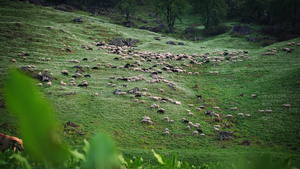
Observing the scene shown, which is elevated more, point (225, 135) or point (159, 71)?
point (159, 71)

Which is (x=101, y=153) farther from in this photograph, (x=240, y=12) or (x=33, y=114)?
(x=240, y=12)

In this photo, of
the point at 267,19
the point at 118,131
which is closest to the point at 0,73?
the point at 118,131

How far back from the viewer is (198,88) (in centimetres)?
1356

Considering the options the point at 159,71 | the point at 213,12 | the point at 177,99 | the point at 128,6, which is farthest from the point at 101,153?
the point at 128,6

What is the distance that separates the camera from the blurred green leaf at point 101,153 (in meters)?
0.47

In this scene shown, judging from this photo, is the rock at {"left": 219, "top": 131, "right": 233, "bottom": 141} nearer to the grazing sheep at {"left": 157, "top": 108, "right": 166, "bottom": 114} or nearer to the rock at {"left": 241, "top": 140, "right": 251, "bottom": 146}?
the rock at {"left": 241, "top": 140, "right": 251, "bottom": 146}

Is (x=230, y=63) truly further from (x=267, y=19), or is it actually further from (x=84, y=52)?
(x=267, y=19)

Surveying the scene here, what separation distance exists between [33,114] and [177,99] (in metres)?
11.3

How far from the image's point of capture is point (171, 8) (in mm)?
43719

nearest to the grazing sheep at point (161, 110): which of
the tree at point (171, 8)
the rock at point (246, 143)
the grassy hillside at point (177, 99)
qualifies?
the grassy hillside at point (177, 99)

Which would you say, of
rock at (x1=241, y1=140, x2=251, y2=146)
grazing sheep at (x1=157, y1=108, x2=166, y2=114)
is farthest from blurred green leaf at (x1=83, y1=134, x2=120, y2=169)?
grazing sheep at (x1=157, y1=108, x2=166, y2=114)

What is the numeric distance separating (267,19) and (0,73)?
165ft

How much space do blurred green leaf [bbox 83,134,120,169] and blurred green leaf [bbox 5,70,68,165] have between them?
0.08 meters

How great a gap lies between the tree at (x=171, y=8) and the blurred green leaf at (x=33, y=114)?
149 feet
